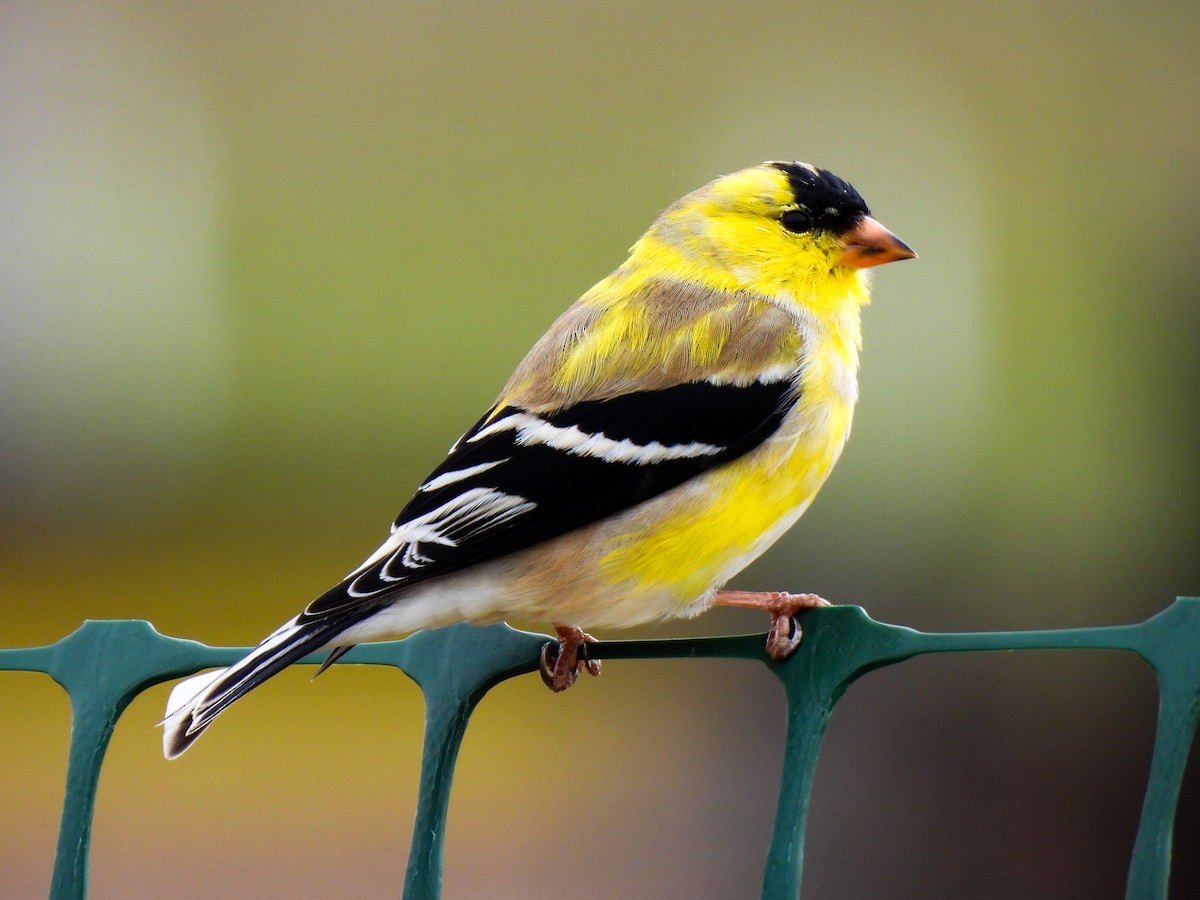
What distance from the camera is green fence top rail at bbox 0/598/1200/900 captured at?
983 millimetres

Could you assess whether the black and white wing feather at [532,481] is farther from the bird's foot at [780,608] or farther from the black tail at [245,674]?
the bird's foot at [780,608]

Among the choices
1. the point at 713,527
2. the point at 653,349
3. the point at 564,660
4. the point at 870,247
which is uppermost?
the point at 870,247

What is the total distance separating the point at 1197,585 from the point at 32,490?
4309mm

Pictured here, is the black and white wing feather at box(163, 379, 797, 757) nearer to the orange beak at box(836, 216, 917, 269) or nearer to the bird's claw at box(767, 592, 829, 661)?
the bird's claw at box(767, 592, 829, 661)

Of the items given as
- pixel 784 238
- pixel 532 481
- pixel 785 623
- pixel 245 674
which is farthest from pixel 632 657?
pixel 784 238

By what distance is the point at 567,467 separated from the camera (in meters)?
1.49

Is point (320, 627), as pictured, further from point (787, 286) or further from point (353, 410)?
point (353, 410)

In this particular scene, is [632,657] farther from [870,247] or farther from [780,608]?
[870,247]

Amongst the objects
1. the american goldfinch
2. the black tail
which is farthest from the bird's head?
the black tail

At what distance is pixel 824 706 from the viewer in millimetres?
1180

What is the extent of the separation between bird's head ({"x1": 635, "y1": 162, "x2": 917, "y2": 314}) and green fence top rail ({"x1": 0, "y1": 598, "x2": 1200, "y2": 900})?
66 cm

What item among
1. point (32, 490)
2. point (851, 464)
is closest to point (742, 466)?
point (851, 464)

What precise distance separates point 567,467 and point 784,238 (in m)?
0.57

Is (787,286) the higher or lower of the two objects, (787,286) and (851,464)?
the higher
